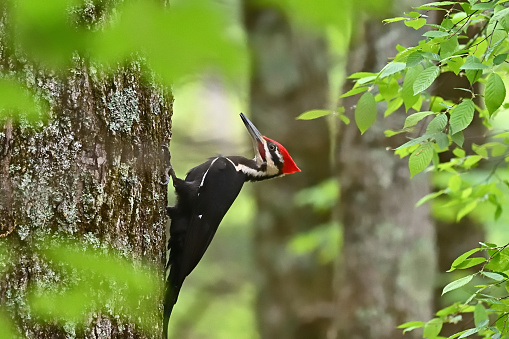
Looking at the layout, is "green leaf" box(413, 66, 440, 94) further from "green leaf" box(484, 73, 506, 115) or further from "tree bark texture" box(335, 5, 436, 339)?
"tree bark texture" box(335, 5, 436, 339)

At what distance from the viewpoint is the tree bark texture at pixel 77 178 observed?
1334 millimetres

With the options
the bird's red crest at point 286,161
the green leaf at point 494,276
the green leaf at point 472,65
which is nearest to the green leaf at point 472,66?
the green leaf at point 472,65

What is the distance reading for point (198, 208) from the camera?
3.08 meters

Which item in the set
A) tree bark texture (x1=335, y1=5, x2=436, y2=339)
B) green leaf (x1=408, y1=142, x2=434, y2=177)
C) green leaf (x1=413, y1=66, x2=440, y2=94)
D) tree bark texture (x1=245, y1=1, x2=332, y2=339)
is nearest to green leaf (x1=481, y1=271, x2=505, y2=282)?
green leaf (x1=408, y1=142, x2=434, y2=177)

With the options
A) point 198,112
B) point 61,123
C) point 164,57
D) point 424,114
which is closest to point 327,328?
point 424,114

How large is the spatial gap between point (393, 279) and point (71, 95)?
3510mm

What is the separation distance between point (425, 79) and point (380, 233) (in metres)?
2.97

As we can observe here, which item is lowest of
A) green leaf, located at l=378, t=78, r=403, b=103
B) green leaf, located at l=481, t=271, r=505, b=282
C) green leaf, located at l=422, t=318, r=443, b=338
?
green leaf, located at l=422, t=318, r=443, b=338

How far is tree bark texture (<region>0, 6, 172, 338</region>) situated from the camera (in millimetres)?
1334

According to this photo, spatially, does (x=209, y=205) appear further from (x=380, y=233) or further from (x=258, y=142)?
(x=380, y=233)

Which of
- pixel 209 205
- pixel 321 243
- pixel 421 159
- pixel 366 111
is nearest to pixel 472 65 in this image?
pixel 421 159

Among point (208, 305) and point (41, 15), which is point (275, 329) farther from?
point (41, 15)

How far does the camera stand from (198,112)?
34.2 feet

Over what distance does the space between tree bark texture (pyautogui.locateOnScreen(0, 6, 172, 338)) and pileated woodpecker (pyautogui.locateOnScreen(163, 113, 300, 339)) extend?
0.87m
